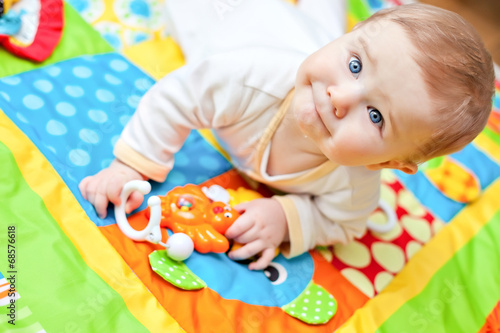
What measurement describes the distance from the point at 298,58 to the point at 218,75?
0.45ft

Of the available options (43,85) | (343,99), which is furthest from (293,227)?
(43,85)

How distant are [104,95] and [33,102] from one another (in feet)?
0.43

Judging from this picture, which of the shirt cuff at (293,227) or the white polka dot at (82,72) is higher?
the white polka dot at (82,72)

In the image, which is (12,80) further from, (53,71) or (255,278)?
(255,278)

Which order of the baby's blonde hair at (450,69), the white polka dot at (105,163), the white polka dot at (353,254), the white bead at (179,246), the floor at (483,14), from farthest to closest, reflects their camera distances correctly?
the floor at (483,14) < the white polka dot at (353,254) < the white polka dot at (105,163) < the white bead at (179,246) < the baby's blonde hair at (450,69)

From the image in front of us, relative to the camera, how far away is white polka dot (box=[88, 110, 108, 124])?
0.87m

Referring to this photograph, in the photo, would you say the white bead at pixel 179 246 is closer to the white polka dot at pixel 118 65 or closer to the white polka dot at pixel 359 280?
the white polka dot at pixel 359 280

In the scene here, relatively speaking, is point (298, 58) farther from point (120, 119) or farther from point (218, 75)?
point (120, 119)

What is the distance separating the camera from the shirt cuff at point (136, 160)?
79 cm

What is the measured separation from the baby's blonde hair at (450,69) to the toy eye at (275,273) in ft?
1.01

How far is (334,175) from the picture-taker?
828mm

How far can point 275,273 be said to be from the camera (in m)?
0.83

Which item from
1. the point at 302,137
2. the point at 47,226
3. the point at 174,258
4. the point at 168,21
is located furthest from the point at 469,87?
the point at 168,21

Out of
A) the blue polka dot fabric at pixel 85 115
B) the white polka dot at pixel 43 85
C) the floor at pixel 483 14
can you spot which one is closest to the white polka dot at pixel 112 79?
the blue polka dot fabric at pixel 85 115
